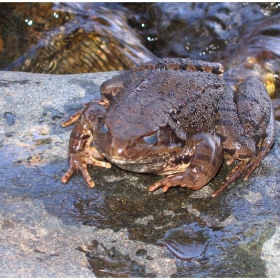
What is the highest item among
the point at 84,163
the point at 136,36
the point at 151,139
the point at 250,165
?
the point at 151,139

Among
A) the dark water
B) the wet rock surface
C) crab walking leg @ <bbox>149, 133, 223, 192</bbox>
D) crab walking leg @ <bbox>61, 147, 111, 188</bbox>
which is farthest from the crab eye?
A: the dark water

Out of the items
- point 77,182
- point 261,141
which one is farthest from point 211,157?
point 77,182

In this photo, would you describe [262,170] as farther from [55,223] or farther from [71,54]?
[71,54]

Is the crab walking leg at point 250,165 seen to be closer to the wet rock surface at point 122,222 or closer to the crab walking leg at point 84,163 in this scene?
the wet rock surface at point 122,222

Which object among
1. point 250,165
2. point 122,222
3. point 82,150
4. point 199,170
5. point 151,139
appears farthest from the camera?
point 82,150

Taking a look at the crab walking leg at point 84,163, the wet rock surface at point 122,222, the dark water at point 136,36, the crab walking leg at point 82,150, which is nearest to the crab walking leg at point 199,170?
the wet rock surface at point 122,222

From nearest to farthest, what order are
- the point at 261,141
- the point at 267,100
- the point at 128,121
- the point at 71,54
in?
1. the point at 128,121
2. the point at 261,141
3. the point at 267,100
4. the point at 71,54

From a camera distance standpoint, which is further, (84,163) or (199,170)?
(84,163)

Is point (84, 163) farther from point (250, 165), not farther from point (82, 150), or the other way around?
point (250, 165)

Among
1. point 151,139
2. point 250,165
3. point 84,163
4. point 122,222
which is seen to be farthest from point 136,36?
point 122,222
